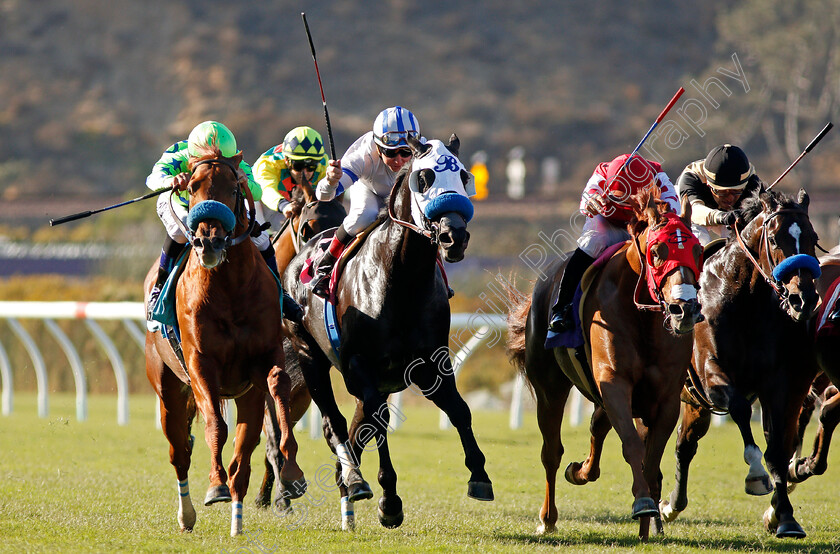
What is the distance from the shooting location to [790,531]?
5.38m

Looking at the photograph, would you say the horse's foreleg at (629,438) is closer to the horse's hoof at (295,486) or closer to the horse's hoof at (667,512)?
the horse's hoof at (667,512)

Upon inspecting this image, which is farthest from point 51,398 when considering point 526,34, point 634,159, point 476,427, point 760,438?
point 526,34

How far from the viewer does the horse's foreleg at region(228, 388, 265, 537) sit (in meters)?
5.41

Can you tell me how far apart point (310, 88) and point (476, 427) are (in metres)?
45.5

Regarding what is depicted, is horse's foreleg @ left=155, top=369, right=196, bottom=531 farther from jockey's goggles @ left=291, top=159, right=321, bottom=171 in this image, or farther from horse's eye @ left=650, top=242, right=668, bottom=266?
horse's eye @ left=650, top=242, right=668, bottom=266

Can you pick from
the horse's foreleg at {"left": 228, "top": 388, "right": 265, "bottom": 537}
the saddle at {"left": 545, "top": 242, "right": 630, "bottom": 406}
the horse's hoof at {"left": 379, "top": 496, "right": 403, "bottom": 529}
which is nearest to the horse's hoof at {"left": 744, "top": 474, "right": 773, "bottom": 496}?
the saddle at {"left": 545, "top": 242, "right": 630, "bottom": 406}

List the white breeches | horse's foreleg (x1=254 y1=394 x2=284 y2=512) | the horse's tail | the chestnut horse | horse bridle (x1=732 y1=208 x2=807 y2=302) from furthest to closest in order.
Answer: the horse's tail
the chestnut horse
horse's foreleg (x1=254 y1=394 x2=284 y2=512)
the white breeches
horse bridle (x1=732 y1=208 x2=807 y2=302)

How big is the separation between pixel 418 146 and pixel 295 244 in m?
2.00

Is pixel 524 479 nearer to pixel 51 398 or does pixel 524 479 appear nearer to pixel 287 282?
pixel 287 282

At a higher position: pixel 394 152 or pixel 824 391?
pixel 394 152

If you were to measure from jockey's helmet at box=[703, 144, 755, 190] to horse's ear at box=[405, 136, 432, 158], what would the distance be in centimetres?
187

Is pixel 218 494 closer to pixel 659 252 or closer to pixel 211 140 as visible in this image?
pixel 211 140

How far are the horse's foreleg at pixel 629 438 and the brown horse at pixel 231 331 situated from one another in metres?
1.52

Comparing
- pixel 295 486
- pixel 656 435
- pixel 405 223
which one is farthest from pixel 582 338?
pixel 295 486
